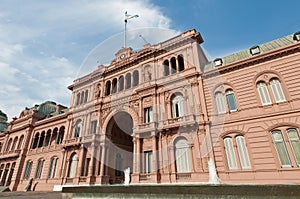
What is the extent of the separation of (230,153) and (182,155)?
4338 mm

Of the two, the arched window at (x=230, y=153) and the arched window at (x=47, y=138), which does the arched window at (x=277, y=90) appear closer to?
the arched window at (x=230, y=153)

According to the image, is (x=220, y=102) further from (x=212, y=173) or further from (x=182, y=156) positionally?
(x=212, y=173)

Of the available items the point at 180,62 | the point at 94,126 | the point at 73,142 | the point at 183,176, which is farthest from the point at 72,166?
the point at 180,62

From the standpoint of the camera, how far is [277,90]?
50.6ft

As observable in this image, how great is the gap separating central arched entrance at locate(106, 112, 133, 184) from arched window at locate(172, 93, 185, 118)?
24.3 feet

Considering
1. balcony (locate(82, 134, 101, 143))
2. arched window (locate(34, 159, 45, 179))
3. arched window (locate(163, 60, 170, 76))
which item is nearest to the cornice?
arched window (locate(163, 60, 170, 76))

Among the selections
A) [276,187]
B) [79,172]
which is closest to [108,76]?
[79,172]

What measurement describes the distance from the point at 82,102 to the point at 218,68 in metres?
21.2

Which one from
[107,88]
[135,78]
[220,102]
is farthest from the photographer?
[107,88]

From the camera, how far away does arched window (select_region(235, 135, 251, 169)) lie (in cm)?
1445

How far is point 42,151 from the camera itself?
2919cm

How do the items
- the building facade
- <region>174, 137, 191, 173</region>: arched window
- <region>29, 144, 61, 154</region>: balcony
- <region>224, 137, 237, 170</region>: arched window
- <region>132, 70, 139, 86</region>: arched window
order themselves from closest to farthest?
the building facade, <region>224, 137, 237, 170</region>: arched window, <region>174, 137, 191, 173</region>: arched window, <region>132, 70, 139, 86</region>: arched window, <region>29, 144, 61, 154</region>: balcony

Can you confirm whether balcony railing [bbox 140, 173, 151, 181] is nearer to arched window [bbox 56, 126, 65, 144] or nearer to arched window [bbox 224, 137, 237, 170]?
arched window [bbox 224, 137, 237, 170]

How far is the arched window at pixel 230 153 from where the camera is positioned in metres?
15.0
